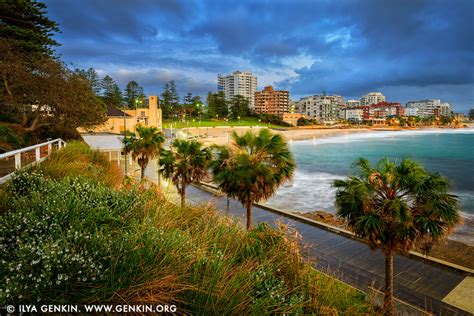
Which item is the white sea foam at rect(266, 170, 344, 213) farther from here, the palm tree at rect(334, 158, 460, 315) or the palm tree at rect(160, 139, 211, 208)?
the palm tree at rect(334, 158, 460, 315)

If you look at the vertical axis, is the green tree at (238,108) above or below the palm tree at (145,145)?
above

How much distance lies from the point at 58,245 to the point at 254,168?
10297 millimetres

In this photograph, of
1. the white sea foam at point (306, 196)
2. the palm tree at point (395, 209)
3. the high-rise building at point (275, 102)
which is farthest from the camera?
the high-rise building at point (275, 102)

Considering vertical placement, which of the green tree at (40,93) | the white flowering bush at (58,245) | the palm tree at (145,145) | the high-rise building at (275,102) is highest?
the high-rise building at (275,102)

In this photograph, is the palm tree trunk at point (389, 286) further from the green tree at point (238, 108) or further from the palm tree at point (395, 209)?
the green tree at point (238, 108)

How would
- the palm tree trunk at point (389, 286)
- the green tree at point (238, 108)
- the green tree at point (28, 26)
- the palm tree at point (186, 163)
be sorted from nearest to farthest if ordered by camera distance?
1. the palm tree trunk at point (389, 286)
2. the palm tree at point (186, 163)
3. the green tree at point (28, 26)
4. the green tree at point (238, 108)

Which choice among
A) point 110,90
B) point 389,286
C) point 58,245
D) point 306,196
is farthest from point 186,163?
point 110,90

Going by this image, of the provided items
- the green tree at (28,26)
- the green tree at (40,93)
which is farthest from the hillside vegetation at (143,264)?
the green tree at (28,26)

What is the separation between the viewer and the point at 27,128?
19141 mm

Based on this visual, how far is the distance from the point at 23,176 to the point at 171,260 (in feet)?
12.7

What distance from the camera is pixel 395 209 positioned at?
7.60 m

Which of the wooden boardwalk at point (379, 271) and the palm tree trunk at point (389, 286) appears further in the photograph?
the wooden boardwalk at point (379, 271)

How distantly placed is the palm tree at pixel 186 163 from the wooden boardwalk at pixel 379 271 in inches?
304

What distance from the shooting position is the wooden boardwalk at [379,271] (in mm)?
8305
